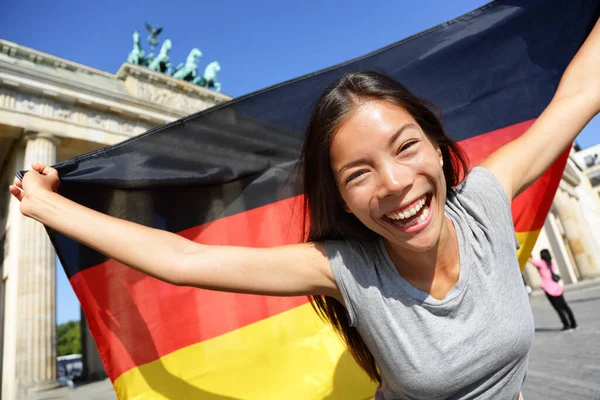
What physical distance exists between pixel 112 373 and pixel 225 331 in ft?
2.01

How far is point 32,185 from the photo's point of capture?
4.58 feet

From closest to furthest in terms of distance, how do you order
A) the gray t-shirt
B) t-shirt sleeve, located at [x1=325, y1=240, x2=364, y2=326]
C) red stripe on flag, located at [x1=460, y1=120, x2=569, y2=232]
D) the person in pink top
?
the gray t-shirt, t-shirt sleeve, located at [x1=325, y1=240, x2=364, y2=326], red stripe on flag, located at [x1=460, y1=120, x2=569, y2=232], the person in pink top

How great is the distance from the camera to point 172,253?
1136 mm

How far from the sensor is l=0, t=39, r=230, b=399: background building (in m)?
10.5

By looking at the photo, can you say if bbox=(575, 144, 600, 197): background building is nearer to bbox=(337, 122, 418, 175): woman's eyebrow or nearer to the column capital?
the column capital

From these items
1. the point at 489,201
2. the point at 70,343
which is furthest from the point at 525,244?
the point at 70,343

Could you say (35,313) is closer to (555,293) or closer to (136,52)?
(555,293)

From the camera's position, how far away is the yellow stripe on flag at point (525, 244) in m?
2.22

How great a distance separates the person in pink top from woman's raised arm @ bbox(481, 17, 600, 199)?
6.56 metres

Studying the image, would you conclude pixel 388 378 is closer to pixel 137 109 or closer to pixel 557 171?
pixel 557 171

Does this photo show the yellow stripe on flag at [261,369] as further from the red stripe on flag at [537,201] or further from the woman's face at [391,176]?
the red stripe on flag at [537,201]

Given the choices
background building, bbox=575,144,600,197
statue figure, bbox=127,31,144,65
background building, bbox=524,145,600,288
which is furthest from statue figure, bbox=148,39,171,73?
background building, bbox=575,144,600,197

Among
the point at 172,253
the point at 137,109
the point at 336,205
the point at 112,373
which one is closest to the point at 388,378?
the point at 336,205

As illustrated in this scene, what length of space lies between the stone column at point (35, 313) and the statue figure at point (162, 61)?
13743 mm
